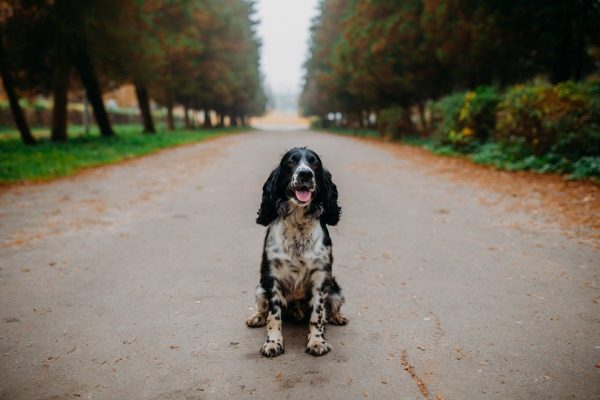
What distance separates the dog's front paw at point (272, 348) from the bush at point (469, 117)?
13.0 m

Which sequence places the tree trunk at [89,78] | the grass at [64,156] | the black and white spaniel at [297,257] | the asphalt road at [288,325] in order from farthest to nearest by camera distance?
the tree trunk at [89,78], the grass at [64,156], the black and white spaniel at [297,257], the asphalt road at [288,325]

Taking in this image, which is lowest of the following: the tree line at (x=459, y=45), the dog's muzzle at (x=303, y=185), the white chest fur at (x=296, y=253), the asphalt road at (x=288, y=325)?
the asphalt road at (x=288, y=325)

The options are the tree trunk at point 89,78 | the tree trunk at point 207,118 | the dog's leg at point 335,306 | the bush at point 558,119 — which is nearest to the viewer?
the dog's leg at point 335,306

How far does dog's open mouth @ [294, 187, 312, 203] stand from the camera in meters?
3.25

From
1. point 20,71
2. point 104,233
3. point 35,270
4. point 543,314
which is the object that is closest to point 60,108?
point 20,71

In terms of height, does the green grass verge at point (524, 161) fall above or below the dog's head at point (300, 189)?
below

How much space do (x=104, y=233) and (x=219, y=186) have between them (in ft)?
13.9

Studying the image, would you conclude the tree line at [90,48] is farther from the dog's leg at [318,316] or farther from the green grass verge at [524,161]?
the dog's leg at [318,316]

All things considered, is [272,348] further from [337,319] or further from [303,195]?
[303,195]

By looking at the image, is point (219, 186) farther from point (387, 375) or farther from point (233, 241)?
point (387, 375)

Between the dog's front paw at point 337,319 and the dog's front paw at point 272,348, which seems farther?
the dog's front paw at point 337,319

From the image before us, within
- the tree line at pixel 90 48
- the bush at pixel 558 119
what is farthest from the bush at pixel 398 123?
the tree line at pixel 90 48

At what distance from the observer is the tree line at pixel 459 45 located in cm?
1490

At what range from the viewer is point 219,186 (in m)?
10.4
